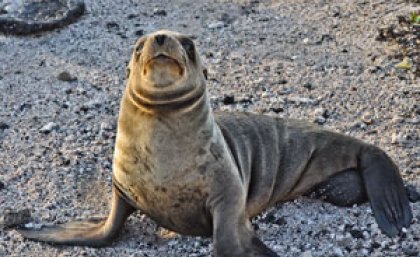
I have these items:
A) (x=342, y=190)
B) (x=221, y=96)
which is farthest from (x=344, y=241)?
(x=221, y=96)

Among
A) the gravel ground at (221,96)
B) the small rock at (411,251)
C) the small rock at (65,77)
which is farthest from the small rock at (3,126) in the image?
the small rock at (411,251)

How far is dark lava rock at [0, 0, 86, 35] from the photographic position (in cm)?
653

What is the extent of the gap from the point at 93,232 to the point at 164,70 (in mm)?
916

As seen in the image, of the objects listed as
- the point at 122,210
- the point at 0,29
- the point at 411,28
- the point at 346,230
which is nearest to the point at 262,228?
the point at 346,230

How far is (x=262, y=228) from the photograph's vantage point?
156 inches

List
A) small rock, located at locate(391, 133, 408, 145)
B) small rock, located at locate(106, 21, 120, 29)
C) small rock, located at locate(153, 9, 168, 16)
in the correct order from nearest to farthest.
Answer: small rock, located at locate(391, 133, 408, 145), small rock, located at locate(106, 21, 120, 29), small rock, located at locate(153, 9, 168, 16)

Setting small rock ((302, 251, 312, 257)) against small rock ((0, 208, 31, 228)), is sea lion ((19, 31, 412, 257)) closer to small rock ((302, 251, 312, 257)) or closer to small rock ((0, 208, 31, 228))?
small rock ((0, 208, 31, 228))

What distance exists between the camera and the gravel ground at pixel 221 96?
154 inches

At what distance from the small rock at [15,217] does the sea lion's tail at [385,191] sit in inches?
64.9

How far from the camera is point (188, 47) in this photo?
3.61m

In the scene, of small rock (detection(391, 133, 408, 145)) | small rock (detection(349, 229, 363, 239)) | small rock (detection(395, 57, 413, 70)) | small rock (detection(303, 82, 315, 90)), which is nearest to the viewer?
small rock (detection(349, 229, 363, 239))

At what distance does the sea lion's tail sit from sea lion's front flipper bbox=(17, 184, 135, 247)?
1159mm

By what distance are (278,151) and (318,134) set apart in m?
0.29

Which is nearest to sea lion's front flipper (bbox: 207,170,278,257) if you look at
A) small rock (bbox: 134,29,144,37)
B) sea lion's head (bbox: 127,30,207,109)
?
sea lion's head (bbox: 127,30,207,109)
